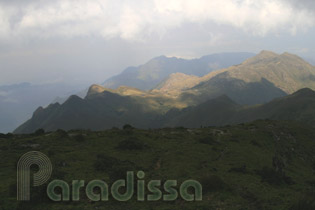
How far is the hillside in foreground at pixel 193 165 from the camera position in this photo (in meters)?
21.0

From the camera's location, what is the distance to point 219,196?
2275cm

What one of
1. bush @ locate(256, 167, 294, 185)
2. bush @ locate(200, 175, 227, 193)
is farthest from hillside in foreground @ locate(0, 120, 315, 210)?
bush @ locate(256, 167, 294, 185)

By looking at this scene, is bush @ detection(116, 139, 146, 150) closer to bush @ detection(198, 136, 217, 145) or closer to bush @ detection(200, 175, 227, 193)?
bush @ detection(198, 136, 217, 145)

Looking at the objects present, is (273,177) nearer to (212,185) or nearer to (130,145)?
(212,185)

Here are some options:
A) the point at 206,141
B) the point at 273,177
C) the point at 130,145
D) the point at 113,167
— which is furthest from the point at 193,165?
the point at 206,141

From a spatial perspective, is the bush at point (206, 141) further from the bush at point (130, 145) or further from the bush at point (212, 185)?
the bush at point (212, 185)

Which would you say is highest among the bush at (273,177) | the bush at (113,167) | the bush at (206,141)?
the bush at (206,141)

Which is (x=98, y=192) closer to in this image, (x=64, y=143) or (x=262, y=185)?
(x=262, y=185)

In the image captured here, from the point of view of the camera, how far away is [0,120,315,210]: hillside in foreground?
21.0m

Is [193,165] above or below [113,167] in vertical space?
below

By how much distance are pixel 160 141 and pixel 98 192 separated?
27887mm

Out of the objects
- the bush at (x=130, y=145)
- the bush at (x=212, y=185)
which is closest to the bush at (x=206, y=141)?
the bush at (x=130, y=145)

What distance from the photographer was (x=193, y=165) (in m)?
34.4

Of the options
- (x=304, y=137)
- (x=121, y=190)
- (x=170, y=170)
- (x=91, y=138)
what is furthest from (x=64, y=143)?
(x=304, y=137)
